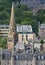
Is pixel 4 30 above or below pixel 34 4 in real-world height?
above

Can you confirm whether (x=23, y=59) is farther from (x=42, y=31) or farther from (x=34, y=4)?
(x=34, y=4)

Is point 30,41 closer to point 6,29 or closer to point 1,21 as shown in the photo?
point 6,29

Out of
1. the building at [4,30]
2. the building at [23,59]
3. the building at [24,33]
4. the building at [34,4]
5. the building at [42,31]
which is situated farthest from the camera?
the building at [34,4]

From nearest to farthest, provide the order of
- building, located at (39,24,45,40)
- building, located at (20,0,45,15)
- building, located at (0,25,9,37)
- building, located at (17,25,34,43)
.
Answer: building, located at (17,25,34,43)
building, located at (39,24,45,40)
building, located at (0,25,9,37)
building, located at (20,0,45,15)

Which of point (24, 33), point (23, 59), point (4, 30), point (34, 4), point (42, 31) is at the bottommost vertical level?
point (34, 4)

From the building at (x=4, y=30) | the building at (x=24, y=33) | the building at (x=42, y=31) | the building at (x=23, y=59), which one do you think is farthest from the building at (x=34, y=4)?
the building at (x=23, y=59)

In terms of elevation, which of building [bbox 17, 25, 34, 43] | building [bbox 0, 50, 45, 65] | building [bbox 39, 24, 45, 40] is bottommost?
building [bbox 39, 24, 45, 40]

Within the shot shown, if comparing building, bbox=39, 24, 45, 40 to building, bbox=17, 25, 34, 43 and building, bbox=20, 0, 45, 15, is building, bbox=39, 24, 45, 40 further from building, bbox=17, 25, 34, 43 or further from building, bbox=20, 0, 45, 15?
building, bbox=20, 0, 45, 15

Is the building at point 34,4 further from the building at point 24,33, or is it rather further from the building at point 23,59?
the building at point 23,59

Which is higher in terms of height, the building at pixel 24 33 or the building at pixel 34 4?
the building at pixel 24 33

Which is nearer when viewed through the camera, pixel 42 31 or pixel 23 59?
pixel 23 59

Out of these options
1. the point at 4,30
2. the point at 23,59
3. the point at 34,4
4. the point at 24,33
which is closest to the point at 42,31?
the point at 24,33

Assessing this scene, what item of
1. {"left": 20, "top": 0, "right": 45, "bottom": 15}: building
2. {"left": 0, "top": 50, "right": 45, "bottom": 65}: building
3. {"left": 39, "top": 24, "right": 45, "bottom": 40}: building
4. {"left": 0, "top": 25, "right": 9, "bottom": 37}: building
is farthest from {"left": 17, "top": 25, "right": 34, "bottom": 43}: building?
{"left": 20, "top": 0, "right": 45, "bottom": 15}: building

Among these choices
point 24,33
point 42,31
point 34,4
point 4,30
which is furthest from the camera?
point 34,4
